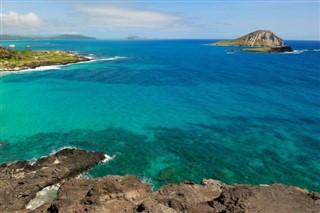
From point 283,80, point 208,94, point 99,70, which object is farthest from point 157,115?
point 99,70

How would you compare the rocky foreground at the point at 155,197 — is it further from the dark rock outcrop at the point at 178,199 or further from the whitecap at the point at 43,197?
the whitecap at the point at 43,197

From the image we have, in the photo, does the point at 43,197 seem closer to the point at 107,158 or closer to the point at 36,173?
the point at 36,173

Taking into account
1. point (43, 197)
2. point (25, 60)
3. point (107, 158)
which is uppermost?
point (25, 60)

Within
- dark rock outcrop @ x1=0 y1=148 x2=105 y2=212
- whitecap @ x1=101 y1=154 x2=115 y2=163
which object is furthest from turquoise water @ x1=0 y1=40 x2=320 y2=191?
dark rock outcrop @ x1=0 y1=148 x2=105 y2=212

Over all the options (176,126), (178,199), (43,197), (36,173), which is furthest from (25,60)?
(178,199)

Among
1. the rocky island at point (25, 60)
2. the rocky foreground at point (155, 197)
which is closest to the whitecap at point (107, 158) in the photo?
the rocky foreground at point (155, 197)
